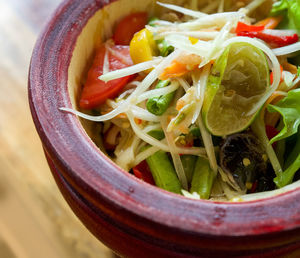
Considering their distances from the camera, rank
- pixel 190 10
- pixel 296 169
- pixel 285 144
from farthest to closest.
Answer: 1. pixel 190 10
2. pixel 285 144
3. pixel 296 169

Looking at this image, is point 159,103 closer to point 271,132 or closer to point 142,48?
point 142,48

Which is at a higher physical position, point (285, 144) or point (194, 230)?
point (194, 230)

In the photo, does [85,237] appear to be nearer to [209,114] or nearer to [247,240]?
[209,114]

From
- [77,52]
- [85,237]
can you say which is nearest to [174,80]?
[77,52]

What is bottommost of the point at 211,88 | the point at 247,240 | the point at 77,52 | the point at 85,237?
the point at 85,237

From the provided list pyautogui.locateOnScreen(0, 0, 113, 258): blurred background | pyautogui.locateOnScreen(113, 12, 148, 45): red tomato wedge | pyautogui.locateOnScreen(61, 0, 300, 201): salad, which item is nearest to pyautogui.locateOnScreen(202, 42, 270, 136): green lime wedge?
pyautogui.locateOnScreen(61, 0, 300, 201): salad

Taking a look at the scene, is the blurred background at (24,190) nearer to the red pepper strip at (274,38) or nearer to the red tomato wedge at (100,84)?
the red tomato wedge at (100,84)

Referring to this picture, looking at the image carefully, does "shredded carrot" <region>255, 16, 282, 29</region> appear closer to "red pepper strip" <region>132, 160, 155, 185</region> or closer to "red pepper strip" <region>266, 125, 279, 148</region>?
"red pepper strip" <region>266, 125, 279, 148</region>

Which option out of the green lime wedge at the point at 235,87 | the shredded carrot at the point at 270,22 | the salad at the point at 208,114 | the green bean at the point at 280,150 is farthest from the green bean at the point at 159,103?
the shredded carrot at the point at 270,22
